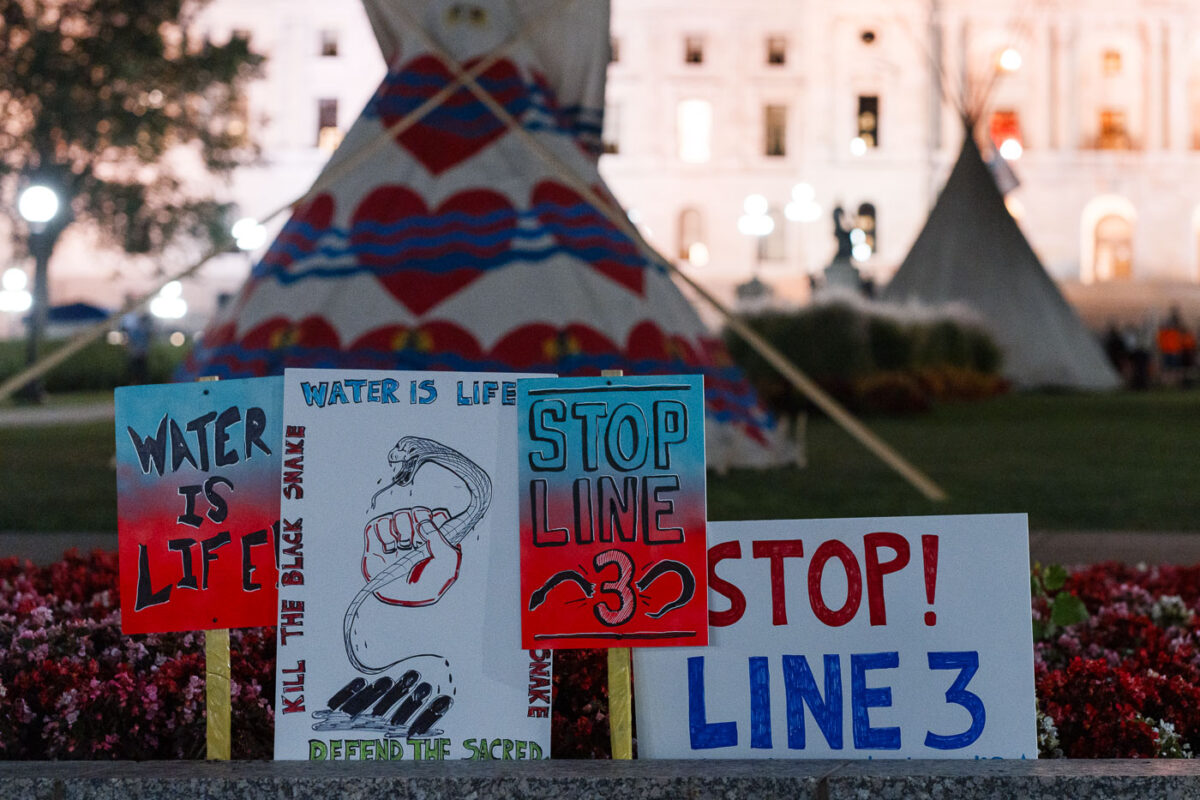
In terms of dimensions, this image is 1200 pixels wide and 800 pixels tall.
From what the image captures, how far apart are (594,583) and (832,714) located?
1.86 feet

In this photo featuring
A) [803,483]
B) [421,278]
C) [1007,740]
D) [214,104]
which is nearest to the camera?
[1007,740]

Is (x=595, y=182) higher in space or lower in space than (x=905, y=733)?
higher

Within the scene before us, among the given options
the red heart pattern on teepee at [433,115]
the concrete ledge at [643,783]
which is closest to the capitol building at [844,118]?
the red heart pattern on teepee at [433,115]

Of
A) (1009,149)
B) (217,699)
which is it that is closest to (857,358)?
(217,699)

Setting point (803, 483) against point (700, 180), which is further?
point (700, 180)

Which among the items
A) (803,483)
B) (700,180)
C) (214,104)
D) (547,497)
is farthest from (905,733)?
(700,180)

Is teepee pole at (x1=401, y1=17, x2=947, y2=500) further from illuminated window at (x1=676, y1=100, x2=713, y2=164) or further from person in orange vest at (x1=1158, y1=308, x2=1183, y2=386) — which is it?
illuminated window at (x1=676, y1=100, x2=713, y2=164)

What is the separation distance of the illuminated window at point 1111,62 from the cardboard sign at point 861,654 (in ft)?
217

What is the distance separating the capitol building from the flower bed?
5848 centimetres

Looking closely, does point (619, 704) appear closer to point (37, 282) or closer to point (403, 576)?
point (403, 576)

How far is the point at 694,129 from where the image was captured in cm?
6425

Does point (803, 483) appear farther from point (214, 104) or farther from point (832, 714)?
point (214, 104)

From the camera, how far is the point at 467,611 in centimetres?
296

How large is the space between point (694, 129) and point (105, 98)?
4182cm
